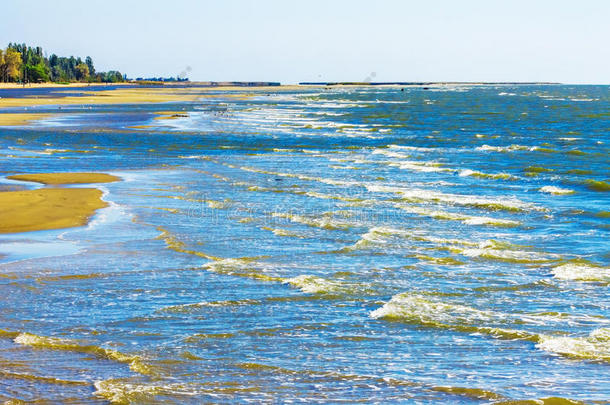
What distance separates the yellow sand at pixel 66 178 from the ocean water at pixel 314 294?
1001mm

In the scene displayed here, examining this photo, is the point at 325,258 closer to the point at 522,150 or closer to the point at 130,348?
the point at 130,348

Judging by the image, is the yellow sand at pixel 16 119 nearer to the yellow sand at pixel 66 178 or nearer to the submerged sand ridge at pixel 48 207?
the yellow sand at pixel 66 178

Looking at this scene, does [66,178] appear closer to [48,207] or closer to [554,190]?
[48,207]

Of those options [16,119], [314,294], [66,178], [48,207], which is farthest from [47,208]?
[16,119]

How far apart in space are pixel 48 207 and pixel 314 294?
36.2 feet

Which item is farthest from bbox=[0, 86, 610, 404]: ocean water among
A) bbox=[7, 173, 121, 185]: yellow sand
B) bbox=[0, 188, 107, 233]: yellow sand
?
bbox=[7, 173, 121, 185]: yellow sand

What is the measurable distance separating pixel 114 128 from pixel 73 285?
1733 inches

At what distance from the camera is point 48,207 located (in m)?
21.5

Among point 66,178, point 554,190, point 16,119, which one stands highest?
point 16,119

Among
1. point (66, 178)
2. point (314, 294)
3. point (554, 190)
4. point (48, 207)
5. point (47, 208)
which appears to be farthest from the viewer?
point (66, 178)

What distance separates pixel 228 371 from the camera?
953 cm

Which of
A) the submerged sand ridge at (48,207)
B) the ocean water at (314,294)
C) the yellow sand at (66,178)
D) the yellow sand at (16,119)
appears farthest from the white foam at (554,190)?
the yellow sand at (16,119)

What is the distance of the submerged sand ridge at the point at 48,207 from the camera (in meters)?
19.2

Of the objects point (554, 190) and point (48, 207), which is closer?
point (48, 207)
